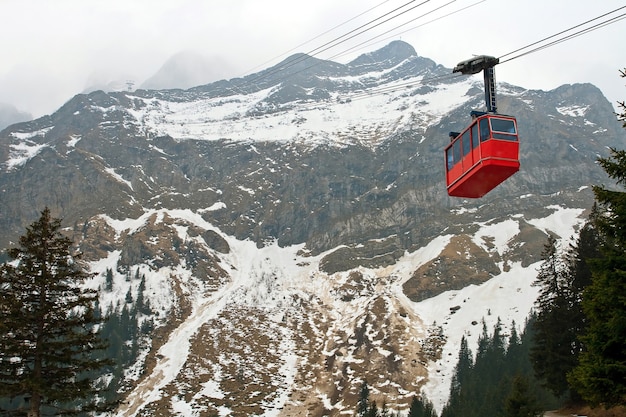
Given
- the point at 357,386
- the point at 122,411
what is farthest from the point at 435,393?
the point at 122,411

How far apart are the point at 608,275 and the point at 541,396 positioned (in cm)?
6538

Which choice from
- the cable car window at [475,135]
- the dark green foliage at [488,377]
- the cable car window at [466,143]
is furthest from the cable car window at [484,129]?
the dark green foliage at [488,377]

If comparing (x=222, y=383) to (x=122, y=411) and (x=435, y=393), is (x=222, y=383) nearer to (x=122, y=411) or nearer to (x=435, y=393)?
(x=122, y=411)

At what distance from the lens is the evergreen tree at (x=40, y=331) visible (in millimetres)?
23828

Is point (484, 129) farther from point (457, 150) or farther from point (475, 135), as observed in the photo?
point (457, 150)

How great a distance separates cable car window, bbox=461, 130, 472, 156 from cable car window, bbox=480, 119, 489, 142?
3.87ft

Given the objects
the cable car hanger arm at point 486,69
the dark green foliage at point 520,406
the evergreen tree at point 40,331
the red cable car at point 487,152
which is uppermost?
the cable car hanger arm at point 486,69

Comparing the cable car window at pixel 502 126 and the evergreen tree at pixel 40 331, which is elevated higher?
the cable car window at pixel 502 126

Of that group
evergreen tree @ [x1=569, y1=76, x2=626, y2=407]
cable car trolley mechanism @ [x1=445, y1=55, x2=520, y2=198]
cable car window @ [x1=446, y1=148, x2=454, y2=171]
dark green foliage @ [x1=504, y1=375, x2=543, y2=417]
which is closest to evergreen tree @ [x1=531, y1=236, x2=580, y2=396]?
dark green foliage @ [x1=504, y1=375, x2=543, y2=417]

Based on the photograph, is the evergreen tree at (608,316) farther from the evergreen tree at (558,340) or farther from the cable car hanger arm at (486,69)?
the evergreen tree at (558,340)

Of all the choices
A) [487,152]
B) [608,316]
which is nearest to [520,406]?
[487,152]

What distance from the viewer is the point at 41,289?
2483 centimetres

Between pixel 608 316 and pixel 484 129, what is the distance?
1119cm

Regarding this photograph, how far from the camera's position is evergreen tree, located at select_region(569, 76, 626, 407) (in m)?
21.0
